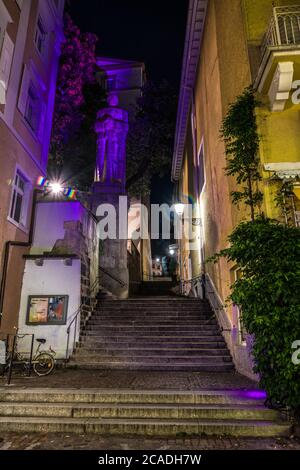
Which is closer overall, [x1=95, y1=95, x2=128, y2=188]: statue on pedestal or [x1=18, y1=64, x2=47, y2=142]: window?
[x1=18, y1=64, x2=47, y2=142]: window

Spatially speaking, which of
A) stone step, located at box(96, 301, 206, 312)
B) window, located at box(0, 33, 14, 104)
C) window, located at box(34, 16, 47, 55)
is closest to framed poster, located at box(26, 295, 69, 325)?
stone step, located at box(96, 301, 206, 312)

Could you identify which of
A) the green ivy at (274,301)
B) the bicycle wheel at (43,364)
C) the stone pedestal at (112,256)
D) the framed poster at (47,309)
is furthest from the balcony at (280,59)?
the stone pedestal at (112,256)

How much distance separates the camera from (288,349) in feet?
15.9

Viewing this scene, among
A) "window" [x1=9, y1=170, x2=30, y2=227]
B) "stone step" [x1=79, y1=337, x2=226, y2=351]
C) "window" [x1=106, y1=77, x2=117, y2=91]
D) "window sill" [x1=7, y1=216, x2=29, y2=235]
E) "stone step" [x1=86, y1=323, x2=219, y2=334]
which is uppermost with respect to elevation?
"window" [x1=106, y1=77, x2=117, y2=91]

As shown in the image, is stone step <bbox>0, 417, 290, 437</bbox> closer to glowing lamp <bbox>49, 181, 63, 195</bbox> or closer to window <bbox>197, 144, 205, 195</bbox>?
glowing lamp <bbox>49, 181, 63, 195</bbox>

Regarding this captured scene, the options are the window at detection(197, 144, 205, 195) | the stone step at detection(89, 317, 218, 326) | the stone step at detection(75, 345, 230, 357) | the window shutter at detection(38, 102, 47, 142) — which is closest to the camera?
the stone step at detection(75, 345, 230, 357)

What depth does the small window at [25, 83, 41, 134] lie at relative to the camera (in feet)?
39.7

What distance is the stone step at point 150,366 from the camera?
28.0ft

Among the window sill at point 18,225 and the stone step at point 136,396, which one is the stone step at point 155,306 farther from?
the stone step at point 136,396

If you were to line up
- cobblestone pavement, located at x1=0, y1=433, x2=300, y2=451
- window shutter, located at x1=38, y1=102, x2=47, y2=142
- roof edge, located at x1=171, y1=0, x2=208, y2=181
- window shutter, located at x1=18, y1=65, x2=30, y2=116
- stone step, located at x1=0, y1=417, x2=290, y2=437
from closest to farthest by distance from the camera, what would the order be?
cobblestone pavement, located at x1=0, y1=433, x2=300, y2=451 < stone step, located at x1=0, y1=417, x2=290, y2=437 < window shutter, located at x1=18, y1=65, x2=30, y2=116 < roof edge, located at x1=171, y1=0, x2=208, y2=181 < window shutter, located at x1=38, y1=102, x2=47, y2=142

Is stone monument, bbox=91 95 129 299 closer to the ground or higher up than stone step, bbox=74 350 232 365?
higher up

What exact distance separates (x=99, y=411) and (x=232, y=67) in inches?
383

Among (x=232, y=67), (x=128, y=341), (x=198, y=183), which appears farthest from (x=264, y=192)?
(x=198, y=183)
